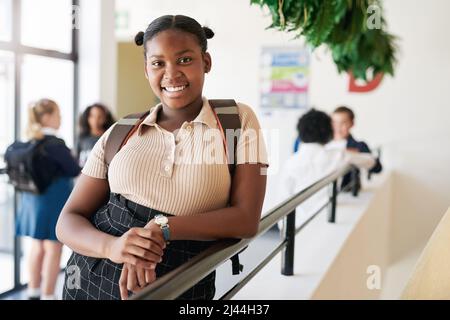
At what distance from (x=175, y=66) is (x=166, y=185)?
0.19m

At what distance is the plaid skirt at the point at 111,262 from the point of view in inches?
30.7

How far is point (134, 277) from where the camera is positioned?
2.42 ft

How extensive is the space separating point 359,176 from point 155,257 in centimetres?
209

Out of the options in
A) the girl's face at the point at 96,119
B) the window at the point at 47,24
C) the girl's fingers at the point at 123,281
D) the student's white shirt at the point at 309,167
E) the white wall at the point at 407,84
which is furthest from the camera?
the student's white shirt at the point at 309,167

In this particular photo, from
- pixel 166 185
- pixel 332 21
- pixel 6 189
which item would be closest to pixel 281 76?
pixel 332 21

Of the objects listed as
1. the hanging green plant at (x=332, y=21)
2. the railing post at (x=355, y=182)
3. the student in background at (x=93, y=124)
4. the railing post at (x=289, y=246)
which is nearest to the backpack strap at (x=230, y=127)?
the student in background at (x=93, y=124)

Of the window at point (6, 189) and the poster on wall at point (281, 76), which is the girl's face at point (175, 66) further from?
the window at point (6, 189)

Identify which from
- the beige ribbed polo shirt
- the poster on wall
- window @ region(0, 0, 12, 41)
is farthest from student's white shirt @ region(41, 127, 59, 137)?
the beige ribbed polo shirt

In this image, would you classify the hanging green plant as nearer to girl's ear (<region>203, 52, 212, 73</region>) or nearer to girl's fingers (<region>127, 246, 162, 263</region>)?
girl's ear (<region>203, 52, 212, 73</region>)

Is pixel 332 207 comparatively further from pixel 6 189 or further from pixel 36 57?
pixel 6 189

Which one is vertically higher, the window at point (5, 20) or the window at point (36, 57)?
the window at point (5, 20)

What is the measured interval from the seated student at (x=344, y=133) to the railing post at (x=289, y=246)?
775mm

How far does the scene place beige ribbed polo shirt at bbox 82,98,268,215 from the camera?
0.76 meters

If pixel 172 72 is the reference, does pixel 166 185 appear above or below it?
below
